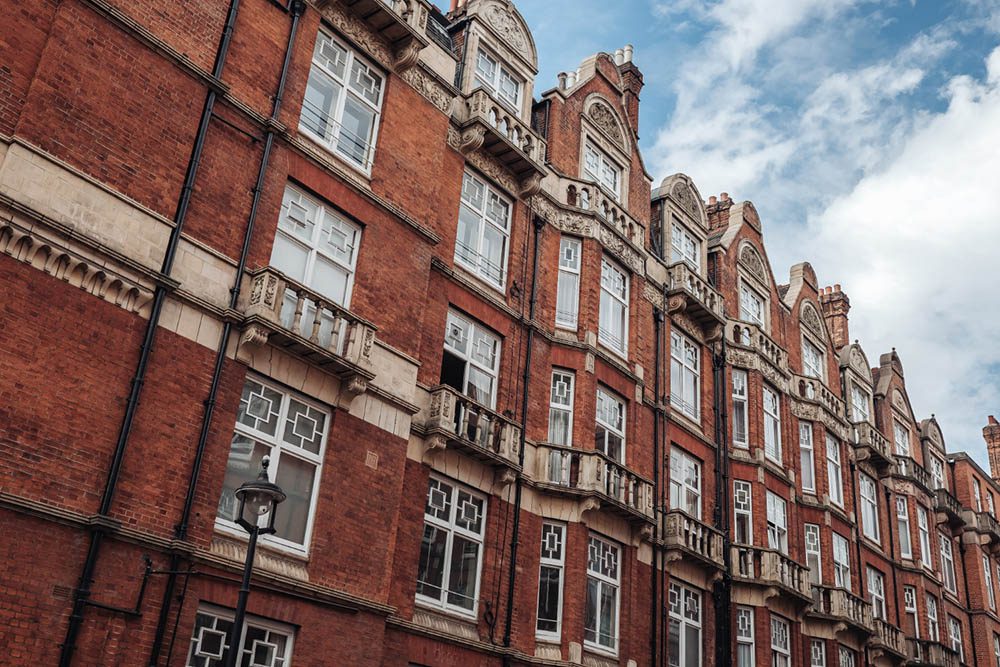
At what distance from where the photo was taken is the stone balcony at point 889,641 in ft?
115

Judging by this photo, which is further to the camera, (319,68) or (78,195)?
(319,68)

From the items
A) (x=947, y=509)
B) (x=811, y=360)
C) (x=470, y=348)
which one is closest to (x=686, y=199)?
(x=811, y=360)

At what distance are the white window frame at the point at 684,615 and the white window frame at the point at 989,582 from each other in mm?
26556

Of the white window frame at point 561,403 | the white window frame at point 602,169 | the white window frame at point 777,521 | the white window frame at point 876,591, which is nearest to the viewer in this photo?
the white window frame at point 561,403

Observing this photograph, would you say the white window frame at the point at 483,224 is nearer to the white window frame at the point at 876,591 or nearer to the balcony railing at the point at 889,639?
the balcony railing at the point at 889,639

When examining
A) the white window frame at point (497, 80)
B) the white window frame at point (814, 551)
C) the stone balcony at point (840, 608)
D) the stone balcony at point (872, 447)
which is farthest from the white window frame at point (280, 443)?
the stone balcony at point (872, 447)

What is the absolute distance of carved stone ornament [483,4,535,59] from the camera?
26562mm

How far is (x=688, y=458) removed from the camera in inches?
1133

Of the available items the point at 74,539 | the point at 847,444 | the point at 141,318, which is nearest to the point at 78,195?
the point at 141,318

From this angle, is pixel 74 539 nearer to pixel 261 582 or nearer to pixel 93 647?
pixel 93 647

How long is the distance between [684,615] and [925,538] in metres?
21.6

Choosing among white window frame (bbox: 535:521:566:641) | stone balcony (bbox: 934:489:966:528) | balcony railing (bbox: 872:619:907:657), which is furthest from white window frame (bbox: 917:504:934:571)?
white window frame (bbox: 535:521:566:641)

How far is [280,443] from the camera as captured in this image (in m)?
16.9

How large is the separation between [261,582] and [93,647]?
2.87 m
